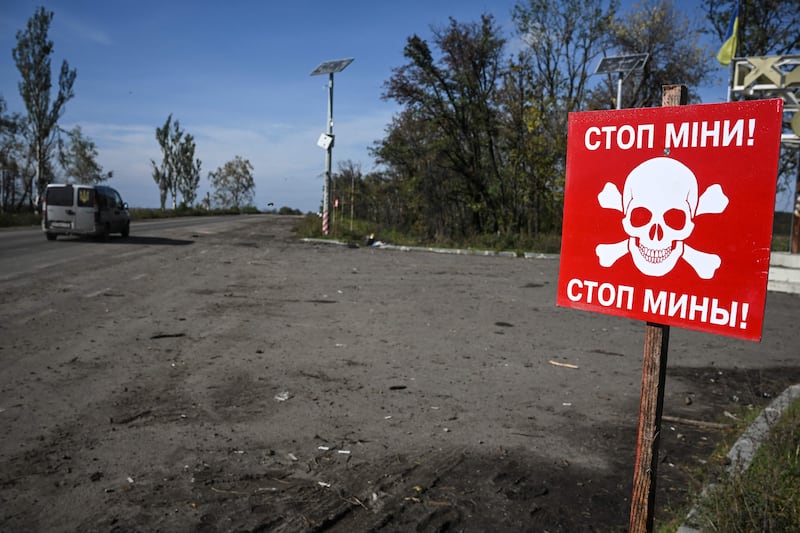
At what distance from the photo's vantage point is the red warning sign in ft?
7.23

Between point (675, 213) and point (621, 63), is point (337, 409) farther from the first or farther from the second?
point (621, 63)

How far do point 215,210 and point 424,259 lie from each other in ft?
177

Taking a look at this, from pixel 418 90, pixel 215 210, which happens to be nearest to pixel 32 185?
pixel 215 210

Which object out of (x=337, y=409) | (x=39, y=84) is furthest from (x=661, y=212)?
(x=39, y=84)

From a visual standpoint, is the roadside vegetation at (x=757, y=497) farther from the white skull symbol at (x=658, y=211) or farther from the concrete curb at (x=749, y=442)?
the white skull symbol at (x=658, y=211)

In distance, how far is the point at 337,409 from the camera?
5215 millimetres

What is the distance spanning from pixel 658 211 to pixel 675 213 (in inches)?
2.8

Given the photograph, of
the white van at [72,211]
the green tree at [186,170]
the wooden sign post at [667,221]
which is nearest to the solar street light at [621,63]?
the white van at [72,211]

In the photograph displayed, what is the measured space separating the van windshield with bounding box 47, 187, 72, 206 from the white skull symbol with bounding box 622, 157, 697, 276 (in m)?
21.1

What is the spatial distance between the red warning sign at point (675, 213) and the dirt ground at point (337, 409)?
168 cm

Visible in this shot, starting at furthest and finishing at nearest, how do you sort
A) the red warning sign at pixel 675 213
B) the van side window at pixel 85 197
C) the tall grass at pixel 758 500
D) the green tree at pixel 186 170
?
the green tree at pixel 186 170, the van side window at pixel 85 197, the tall grass at pixel 758 500, the red warning sign at pixel 675 213

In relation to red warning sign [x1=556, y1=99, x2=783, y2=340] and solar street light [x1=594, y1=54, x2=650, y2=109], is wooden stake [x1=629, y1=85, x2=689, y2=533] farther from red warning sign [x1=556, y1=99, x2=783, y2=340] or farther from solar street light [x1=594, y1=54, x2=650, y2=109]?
solar street light [x1=594, y1=54, x2=650, y2=109]

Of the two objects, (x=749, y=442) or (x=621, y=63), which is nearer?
(x=749, y=442)

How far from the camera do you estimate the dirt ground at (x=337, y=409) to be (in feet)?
11.6
